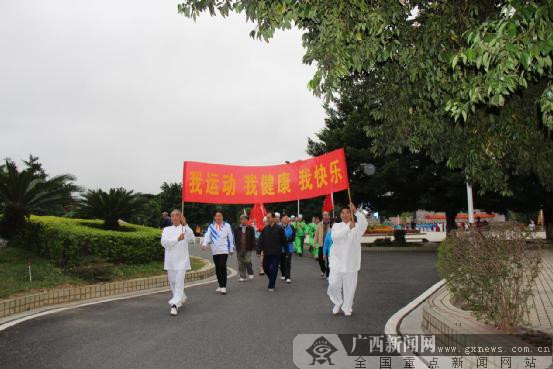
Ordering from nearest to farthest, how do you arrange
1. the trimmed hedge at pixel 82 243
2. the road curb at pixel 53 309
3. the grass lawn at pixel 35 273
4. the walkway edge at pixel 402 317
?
the walkway edge at pixel 402 317 → the road curb at pixel 53 309 → the grass lawn at pixel 35 273 → the trimmed hedge at pixel 82 243

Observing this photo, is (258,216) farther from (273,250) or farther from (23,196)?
(23,196)

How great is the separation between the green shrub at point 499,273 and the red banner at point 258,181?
523 centimetres

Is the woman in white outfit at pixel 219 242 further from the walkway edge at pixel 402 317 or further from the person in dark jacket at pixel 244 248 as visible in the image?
the walkway edge at pixel 402 317

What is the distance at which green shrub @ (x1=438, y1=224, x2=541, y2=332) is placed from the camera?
5699 mm

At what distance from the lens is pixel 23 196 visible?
13453 millimetres

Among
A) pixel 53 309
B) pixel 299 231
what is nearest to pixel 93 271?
pixel 53 309

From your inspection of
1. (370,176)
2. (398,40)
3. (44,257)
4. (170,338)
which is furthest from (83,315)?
(370,176)

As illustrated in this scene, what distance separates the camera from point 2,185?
13203mm

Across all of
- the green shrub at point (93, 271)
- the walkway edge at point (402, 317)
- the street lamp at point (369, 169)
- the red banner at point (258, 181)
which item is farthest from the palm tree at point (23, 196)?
Answer: the street lamp at point (369, 169)

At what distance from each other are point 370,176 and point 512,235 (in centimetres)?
2456

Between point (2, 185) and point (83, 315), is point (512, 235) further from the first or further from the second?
point (2, 185)

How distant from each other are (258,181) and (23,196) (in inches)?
240

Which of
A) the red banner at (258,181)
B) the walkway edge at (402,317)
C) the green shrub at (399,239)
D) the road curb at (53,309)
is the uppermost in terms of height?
the red banner at (258,181)

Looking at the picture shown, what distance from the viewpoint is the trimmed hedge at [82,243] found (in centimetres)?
1202
